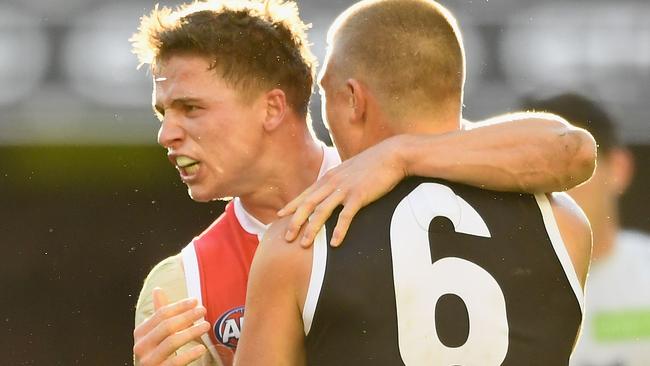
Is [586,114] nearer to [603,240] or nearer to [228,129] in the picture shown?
[603,240]

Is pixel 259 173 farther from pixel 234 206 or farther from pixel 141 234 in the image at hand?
pixel 141 234

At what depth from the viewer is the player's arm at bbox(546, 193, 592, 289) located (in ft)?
8.63

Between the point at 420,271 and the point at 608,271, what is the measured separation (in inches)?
95.1

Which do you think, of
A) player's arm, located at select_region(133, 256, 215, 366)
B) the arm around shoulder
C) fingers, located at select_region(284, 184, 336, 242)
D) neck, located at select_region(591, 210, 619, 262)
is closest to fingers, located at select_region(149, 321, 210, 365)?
player's arm, located at select_region(133, 256, 215, 366)

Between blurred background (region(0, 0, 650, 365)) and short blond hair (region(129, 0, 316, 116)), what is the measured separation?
3.58m

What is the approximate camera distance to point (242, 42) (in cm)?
389

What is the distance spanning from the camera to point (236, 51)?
12.6 feet

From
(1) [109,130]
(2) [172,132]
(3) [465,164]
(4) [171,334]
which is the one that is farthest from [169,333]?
(1) [109,130]

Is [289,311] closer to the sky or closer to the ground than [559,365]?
closer to the sky

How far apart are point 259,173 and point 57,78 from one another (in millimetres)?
4185

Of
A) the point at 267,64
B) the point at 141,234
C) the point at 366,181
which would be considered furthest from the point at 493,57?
the point at 366,181

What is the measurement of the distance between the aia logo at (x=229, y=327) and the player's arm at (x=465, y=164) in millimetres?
899

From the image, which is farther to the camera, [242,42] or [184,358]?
[242,42]

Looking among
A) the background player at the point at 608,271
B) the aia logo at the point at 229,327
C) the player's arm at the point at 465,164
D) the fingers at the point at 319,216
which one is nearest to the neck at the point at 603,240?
the background player at the point at 608,271
